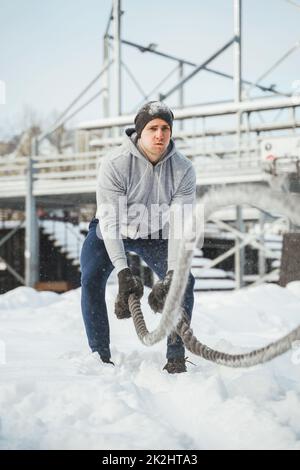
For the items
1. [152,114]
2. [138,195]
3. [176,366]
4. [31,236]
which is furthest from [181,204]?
[31,236]

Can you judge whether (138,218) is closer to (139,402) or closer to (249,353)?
(139,402)

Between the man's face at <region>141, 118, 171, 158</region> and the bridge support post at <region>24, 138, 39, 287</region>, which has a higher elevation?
the man's face at <region>141, 118, 171, 158</region>

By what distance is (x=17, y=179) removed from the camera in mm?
14992

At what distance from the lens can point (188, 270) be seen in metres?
2.70

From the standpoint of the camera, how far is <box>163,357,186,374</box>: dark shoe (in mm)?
3436

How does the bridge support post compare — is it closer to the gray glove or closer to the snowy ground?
the snowy ground

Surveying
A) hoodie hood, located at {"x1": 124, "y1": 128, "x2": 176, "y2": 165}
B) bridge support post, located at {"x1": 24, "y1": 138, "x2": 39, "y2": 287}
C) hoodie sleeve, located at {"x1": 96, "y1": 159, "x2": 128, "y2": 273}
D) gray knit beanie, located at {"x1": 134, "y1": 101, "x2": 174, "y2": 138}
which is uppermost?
gray knit beanie, located at {"x1": 134, "y1": 101, "x2": 174, "y2": 138}

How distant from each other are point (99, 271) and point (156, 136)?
3.11 feet

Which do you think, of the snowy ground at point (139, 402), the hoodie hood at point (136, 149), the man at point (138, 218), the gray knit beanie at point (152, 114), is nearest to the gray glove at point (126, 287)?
the man at point (138, 218)

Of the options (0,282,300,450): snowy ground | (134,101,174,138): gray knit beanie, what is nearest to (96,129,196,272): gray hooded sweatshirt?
(134,101,174,138): gray knit beanie

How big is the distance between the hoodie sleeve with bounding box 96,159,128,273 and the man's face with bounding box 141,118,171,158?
10.0 inches

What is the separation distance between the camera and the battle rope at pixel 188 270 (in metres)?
2.15

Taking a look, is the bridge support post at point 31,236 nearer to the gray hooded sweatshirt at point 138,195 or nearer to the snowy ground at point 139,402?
the snowy ground at point 139,402
